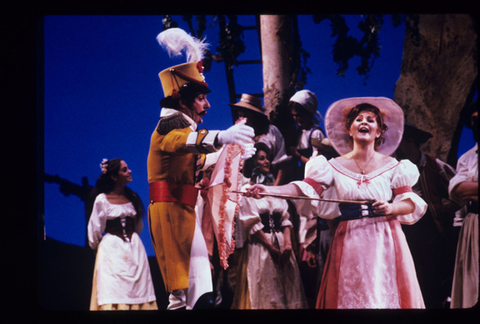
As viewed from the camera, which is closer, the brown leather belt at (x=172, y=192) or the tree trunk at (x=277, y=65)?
the brown leather belt at (x=172, y=192)

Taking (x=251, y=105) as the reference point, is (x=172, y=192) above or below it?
below

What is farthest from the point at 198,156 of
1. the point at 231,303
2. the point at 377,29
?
the point at 377,29

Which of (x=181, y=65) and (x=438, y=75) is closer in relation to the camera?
(x=181, y=65)

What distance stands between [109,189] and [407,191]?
1642 mm

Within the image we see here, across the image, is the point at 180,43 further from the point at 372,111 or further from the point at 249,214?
the point at 372,111

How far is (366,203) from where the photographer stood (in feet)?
8.23

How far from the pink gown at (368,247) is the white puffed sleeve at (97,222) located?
1.09 meters

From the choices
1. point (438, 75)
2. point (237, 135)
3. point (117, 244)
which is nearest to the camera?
point (237, 135)

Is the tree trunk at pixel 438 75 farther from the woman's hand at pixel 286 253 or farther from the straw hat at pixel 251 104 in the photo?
the woman's hand at pixel 286 253

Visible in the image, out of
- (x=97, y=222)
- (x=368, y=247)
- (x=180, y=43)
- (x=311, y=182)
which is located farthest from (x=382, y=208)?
(x=97, y=222)

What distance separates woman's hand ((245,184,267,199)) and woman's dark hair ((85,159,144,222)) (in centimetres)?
60

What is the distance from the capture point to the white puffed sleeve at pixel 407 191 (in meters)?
2.53

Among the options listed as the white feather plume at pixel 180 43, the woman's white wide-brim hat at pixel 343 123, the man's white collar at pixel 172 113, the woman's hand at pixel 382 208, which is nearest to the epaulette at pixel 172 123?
the man's white collar at pixel 172 113

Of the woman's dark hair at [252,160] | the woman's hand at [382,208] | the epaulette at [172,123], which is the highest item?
the epaulette at [172,123]
